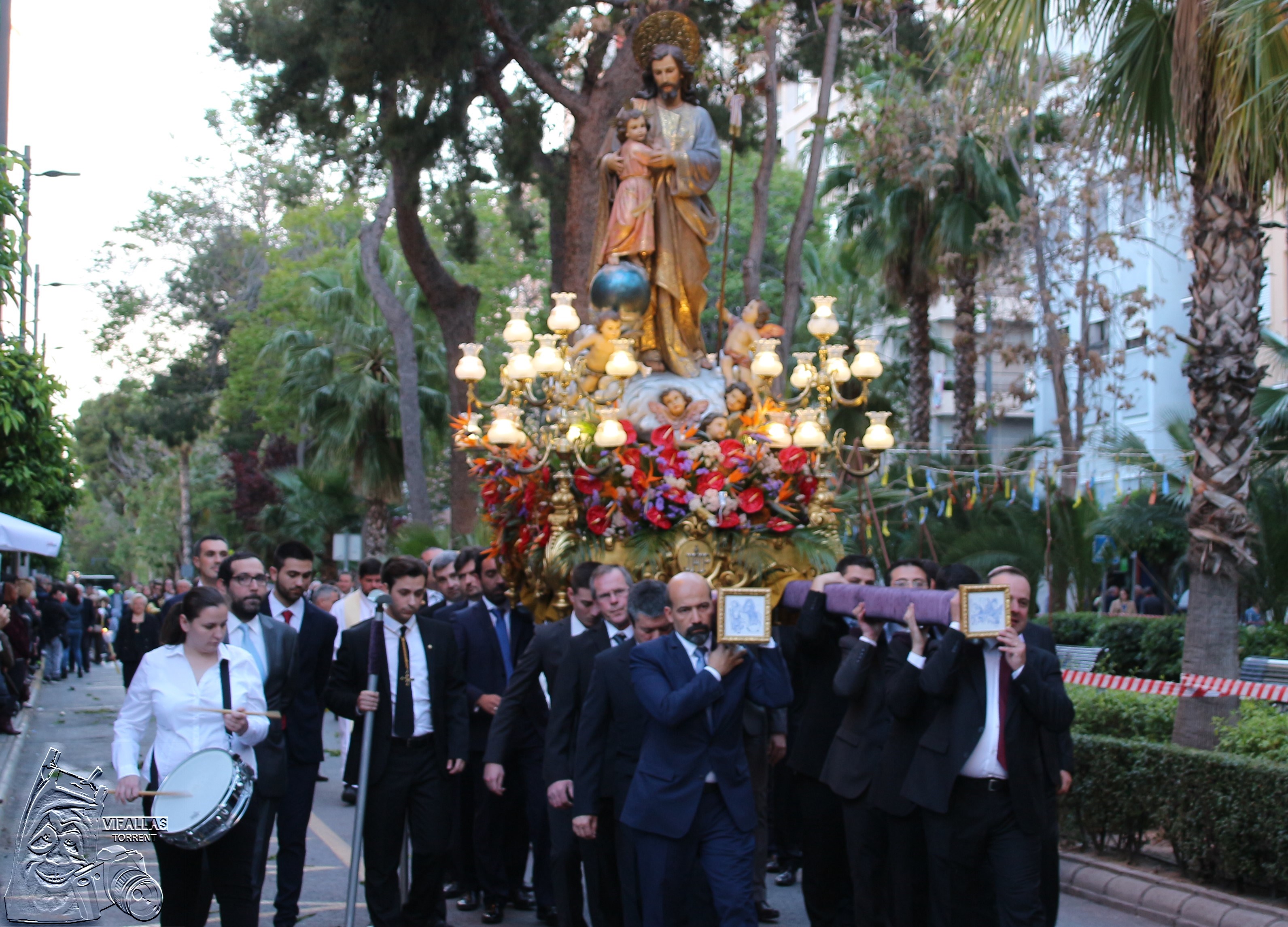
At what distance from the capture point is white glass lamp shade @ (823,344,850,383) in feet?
37.1

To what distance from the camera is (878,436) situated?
1072cm

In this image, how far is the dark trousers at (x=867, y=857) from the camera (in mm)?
7082

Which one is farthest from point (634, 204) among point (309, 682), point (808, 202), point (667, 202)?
point (808, 202)

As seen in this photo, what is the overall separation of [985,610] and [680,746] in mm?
1345

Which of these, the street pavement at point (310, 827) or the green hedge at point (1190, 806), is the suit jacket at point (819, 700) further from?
the green hedge at point (1190, 806)

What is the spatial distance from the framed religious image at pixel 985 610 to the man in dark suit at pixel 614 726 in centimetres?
136

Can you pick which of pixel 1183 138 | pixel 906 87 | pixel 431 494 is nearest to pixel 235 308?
pixel 431 494

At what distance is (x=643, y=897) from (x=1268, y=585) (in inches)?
568

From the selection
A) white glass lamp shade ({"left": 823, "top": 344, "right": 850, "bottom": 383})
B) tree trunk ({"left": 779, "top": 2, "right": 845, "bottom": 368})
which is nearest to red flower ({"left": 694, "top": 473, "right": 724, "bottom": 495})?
white glass lamp shade ({"left": 823, "top": 344, "right": 850, "bottom": 383})

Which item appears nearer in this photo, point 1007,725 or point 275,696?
point 1007,725

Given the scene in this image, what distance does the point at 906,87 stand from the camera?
19.7m

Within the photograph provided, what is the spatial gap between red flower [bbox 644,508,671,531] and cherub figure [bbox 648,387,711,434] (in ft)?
3.64

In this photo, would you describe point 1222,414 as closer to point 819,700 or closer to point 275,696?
point 819,700

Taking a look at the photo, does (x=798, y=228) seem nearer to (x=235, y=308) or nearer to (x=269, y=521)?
(x=269, y=521)
